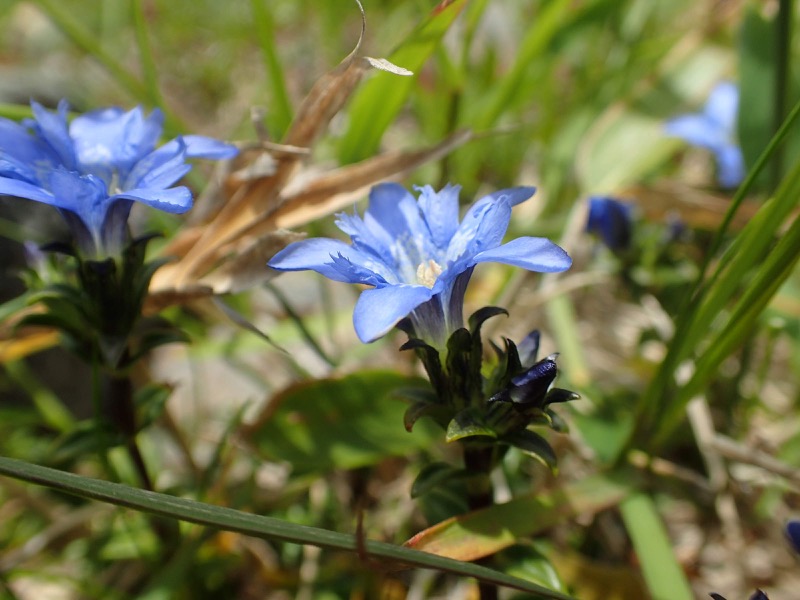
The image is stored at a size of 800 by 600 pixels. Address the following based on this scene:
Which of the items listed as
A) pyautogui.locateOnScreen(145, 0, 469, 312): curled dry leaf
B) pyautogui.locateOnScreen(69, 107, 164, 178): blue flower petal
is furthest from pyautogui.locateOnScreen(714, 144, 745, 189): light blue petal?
pyautogui.locateOnScreen(69, 107, 164, 178): blue flower petal

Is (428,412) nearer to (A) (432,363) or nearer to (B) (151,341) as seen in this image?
(A) (432,363)

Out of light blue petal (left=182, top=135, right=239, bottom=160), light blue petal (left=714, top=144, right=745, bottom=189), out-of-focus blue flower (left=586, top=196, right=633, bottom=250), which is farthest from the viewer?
light blue petal (left=714, top=144, right=745, bottom=189)

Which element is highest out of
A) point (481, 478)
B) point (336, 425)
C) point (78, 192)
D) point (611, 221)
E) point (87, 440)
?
point (78, 192)

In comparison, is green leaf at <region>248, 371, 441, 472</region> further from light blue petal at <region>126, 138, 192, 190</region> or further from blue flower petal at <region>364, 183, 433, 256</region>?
light blue petal at <region>126, 138, 192, 190</region>

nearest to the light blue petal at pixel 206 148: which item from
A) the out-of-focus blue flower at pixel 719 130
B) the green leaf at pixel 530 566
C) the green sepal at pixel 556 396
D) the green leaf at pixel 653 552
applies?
the green sepal at pixel 556 396

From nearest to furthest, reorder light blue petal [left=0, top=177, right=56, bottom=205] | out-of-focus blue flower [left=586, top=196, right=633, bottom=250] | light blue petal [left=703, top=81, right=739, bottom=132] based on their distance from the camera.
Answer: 1. light blue petal [left=0, top=177, right=56, bottom=205]
2. out-of-focus blue flower [left=586, top=196, right=633, bottom=250]
3. light blue petal [left=703, top=81, right=739, bottom=132]

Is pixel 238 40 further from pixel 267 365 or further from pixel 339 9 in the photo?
pixel 267 365

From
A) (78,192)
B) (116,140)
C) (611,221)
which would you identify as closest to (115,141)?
(116,140)
